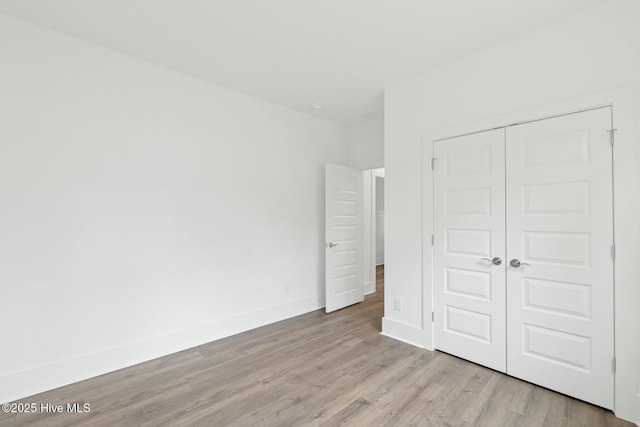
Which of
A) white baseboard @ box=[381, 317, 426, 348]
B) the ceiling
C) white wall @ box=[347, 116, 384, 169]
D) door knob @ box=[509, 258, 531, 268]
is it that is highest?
the ceiling

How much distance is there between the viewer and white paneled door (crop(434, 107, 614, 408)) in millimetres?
2078

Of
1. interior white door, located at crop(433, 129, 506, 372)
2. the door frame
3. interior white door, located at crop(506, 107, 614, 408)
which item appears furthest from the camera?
interior white door, located at crop(433, 129, 506, 372)

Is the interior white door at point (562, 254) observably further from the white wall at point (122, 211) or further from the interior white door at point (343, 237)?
the white wall at point (122, 211)

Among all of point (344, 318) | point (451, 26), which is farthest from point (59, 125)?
point (344, 318)

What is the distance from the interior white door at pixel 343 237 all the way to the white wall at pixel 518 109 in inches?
41.8

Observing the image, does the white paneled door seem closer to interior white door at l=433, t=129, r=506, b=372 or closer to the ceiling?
interior white door at l=433, t=129, r=506, b=372

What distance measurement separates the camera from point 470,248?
2.73 m

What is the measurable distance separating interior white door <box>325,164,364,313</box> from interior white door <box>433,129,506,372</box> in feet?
5.40

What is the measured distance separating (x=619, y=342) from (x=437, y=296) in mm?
1316

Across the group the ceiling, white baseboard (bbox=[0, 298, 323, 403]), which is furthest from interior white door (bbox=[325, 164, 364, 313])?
the ceiling

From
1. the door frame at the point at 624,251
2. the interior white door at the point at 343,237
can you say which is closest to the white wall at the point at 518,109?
the door frame at the point at 624,251

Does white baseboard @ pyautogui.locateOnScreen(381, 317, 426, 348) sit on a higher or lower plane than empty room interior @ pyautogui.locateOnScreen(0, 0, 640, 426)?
lower

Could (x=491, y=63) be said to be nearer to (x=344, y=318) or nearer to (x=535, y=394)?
(x=535, y=394)

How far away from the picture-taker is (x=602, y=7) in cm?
208
